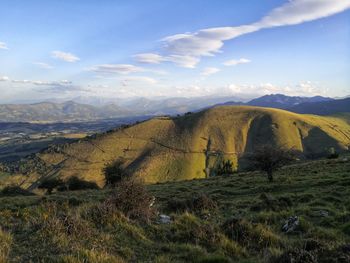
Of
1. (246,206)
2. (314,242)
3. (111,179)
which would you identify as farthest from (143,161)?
(314,242)

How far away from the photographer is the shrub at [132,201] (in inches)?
449

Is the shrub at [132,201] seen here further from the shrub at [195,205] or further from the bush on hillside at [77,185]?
the bush on hillside at [77,185]

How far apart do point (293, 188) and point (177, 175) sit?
5000 inches

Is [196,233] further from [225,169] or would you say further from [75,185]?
[225,169]

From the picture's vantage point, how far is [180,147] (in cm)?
17888

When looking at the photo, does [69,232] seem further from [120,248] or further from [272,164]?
[272,164]

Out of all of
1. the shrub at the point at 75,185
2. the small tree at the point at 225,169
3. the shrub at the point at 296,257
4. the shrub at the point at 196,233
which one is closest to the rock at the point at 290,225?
the shrub at the point at 196,233

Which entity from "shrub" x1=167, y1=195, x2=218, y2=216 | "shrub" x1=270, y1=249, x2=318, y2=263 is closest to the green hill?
"shrub" x1=167, y1=195, x2=218, y2=216

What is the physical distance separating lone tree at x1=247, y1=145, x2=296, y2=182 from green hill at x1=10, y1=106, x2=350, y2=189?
11027 centimetres

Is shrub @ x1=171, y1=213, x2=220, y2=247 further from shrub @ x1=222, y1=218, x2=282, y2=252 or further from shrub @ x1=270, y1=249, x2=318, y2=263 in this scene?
shrub @ x1=270, y1=249, x2=318, y2=263

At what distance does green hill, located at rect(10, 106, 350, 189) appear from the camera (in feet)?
516

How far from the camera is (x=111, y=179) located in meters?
63.9

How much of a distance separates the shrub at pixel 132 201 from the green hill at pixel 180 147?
132 metres

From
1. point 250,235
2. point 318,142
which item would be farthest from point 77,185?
point 318,142
